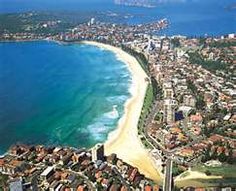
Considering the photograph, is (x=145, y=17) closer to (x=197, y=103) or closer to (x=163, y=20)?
(x=163, y=20)

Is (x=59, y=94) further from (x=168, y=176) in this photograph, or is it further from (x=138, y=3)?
(x=138, y=3)

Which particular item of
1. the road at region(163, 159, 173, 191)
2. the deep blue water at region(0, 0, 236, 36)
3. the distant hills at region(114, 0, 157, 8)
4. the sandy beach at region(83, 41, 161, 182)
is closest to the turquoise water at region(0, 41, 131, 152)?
the sandy beach at region(83, 41, 161, 182)

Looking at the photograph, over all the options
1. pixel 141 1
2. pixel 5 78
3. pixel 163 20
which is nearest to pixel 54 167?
pixel 5 78

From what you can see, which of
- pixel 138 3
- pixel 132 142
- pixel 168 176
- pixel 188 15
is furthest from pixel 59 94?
pixel 138 3

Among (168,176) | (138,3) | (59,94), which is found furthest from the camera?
(138,3)

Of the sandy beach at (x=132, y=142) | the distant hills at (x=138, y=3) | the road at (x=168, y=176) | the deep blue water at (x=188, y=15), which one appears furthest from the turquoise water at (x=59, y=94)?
the distant hills at (x=138, y=3)

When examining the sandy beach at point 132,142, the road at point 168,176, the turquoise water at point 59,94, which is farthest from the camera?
the turquoise water at point 59,94

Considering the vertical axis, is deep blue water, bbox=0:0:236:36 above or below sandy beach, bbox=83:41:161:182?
above

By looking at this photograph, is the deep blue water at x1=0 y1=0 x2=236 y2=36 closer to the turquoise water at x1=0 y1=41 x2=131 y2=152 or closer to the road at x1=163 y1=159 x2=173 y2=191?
the turquoise water at x1=0 y1=41 x2=131 y2=152

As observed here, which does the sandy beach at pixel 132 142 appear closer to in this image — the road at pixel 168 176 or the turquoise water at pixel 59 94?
the road at pixel 168 176

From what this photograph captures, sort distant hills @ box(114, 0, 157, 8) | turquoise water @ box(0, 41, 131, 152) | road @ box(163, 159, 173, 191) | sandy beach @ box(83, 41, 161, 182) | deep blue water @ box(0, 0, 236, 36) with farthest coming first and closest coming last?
distant hills @ box(114, 0, 157, 8)
deep blue water @ box(0, 0, 236, 36)
turquoise water @ box(0, 41, 131, 152)
sandy beach @ box(83, 41, 161, 182)
road @ box(163, 159, 173, 191)
